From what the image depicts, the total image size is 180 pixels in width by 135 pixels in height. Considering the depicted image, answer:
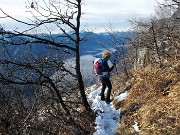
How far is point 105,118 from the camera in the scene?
1044 centimetres

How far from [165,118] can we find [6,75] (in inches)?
201

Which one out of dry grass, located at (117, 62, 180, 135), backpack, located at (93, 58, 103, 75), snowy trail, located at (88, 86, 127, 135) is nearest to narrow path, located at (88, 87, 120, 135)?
snowy trail, located at (88, 86, 127, 135)

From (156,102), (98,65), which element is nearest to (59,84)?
(98,65)

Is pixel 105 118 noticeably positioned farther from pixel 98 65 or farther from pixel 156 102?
pixel 156 102

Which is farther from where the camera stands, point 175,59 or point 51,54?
point 51,54

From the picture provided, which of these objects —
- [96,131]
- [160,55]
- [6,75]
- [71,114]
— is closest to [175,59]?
[160,55]

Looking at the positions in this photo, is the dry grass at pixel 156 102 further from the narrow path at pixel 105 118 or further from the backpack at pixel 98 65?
the backpack at pixel 98 65

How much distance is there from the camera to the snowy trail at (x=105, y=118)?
371 inches

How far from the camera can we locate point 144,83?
33.8 feet

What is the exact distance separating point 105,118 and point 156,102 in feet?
7.78

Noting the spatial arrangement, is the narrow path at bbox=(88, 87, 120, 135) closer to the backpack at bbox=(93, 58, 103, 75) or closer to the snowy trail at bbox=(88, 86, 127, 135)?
the snowy trail at bbox=(88, 86, 127, 135)

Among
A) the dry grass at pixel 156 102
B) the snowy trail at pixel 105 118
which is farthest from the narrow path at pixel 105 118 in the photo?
the dry grass at pixel 156 102

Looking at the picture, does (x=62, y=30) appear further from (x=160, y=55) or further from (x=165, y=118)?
(x=165, y=118)

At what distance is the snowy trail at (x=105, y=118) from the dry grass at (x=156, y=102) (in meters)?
0.33
